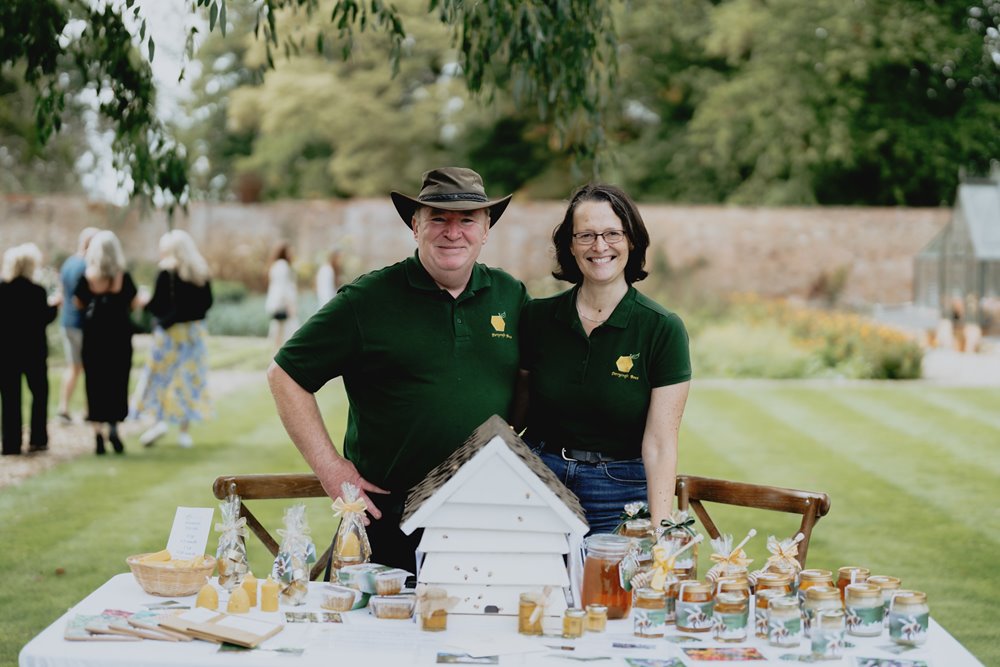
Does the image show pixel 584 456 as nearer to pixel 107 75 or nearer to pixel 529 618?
pixel 529 618

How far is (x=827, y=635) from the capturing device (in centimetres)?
282

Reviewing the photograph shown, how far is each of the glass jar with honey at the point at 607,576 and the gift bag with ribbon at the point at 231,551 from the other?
3.18 ft

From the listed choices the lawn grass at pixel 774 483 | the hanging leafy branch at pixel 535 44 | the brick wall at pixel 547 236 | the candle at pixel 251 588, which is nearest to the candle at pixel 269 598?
the candle at pixel 251 588

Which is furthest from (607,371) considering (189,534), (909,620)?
(189,534)

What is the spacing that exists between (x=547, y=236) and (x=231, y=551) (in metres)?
18.6

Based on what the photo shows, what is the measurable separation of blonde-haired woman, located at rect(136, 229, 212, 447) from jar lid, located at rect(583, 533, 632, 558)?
7.63 metres

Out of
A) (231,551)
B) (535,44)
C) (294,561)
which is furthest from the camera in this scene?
(535,44)

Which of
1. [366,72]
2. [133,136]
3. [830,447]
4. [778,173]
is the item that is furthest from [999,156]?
[133,136]

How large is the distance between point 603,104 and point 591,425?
2628 millimetres

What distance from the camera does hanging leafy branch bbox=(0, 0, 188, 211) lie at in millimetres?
5012

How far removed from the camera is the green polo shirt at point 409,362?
142 inches

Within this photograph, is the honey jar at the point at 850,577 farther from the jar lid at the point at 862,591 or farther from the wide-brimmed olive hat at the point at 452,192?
the wide-brimmed olive hat at the point at 452,192

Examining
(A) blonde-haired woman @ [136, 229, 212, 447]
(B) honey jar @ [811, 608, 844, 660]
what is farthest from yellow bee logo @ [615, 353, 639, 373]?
(A) blonde-haired woman @ [136, 229, 212, 447]

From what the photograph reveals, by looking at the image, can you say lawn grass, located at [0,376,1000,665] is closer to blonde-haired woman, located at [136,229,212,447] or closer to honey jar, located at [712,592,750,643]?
blonde-haired woman, located at [136,229,212,447]
